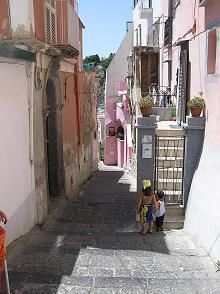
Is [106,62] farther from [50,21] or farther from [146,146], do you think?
[146,146]

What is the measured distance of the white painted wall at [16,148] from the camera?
7609 millimetres

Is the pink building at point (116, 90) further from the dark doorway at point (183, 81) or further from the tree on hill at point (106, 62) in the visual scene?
the tree on hill at point (106, 62)

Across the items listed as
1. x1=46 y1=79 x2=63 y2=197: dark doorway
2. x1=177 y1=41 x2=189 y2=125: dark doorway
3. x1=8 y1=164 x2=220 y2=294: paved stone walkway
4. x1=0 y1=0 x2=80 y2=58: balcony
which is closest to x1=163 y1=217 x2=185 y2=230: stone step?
x1=8 y1=164 x2=220 y2=294: paved stone walkway

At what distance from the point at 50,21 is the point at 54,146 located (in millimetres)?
3783

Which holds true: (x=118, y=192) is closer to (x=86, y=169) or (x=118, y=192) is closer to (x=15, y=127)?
(x=86, y=169)

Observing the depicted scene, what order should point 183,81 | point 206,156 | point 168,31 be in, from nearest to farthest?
point 206,156
point 183,81
point 168,31

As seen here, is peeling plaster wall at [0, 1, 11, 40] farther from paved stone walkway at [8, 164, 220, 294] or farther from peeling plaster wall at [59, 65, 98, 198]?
paved stone walkway at [8, 164, 220, 294]

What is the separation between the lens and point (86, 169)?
19.9 m

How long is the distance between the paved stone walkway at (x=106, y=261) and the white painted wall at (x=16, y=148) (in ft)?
1.75

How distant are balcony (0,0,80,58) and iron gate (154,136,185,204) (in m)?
3.67

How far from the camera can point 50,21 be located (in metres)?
11.3

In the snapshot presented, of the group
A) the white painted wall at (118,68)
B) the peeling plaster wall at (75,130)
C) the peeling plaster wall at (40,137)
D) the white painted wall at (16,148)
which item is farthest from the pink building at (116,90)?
the white painted wall at (16,148)

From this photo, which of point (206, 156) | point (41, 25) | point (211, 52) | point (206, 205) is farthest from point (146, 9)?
point (206, 205)

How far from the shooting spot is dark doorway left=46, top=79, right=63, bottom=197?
41.9 ft
